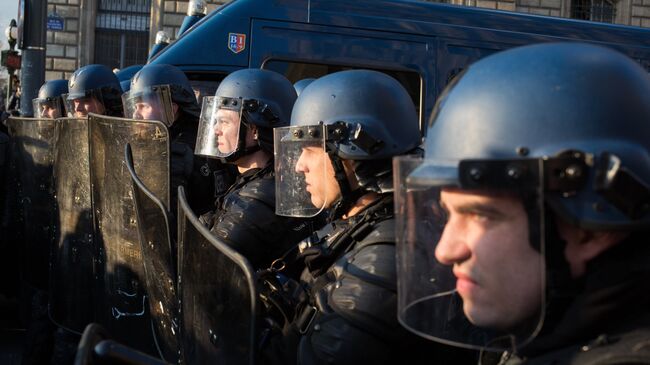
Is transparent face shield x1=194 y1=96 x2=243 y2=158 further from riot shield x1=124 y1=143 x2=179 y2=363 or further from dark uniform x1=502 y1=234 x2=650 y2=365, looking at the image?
dark uniform x1=502 y1=234 x2=650 y2=365

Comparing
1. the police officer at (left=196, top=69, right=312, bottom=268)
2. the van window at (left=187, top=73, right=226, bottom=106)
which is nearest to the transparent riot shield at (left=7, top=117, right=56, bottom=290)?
the police officer at (left=196, top=69, right=312, bottom=268)

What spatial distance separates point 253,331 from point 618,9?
1826 cm

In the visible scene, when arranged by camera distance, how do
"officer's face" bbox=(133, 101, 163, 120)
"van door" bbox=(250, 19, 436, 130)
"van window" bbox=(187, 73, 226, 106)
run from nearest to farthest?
1. "officer's face" bbox=(133, 101, 163, 120)
2. "van window" bbox=(187, 73, 226, 106)
3. "van door" bbox=(250, 19, 436, 130)

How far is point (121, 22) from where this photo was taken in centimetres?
1875

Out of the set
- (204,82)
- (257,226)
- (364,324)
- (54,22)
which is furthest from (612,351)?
(54,22)

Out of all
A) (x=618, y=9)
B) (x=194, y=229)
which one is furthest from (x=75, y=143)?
(x=618, y=9)

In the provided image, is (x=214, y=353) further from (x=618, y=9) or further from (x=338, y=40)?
(x=618, y=9)

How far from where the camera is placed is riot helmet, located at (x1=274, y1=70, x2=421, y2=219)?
2479 mm

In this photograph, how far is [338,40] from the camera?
21.8 ft

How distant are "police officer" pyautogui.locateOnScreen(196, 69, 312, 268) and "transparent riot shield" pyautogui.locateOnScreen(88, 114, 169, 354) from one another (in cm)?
33

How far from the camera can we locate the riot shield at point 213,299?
1597 mm

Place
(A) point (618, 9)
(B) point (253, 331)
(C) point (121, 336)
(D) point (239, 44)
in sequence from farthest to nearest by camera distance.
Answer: (A) point (618, 9) < (D) point (239, 44) < (C) point (121, 336) < (B) point (253, 331)

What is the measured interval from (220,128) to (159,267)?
1.44 meters

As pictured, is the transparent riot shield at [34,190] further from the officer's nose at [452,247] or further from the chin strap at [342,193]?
the officer's nose at [452,247]
